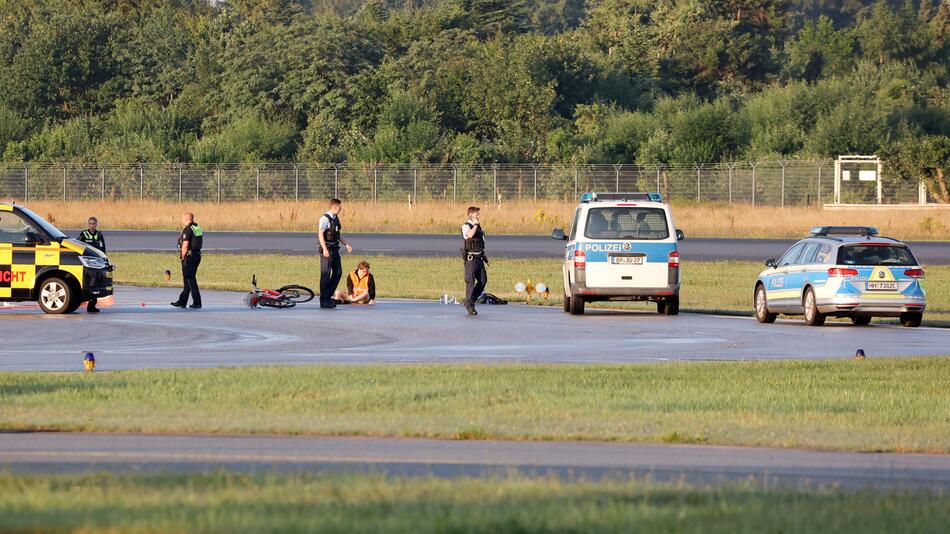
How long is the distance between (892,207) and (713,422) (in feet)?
164

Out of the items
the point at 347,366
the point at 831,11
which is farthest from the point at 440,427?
the point at 831,11

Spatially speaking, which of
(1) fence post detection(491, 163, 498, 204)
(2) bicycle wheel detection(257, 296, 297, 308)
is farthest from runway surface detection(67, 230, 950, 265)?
(2) bicycle wheel detection(257, 296, 297, 308)

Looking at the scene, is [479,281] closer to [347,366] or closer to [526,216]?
[347,366]

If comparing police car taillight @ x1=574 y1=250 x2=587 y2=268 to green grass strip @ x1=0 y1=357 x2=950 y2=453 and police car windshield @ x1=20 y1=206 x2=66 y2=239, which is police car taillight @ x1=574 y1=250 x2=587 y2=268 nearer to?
green grass strip @ x1=0 y1=357 x2=950 y2=453

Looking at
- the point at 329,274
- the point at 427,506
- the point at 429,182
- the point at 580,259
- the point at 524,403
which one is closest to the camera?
the point at 427,506

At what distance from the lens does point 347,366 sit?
1670 centimetres

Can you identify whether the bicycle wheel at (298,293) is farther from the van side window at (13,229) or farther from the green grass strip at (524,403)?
the green grass strip at (524,403)

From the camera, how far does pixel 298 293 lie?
2822 cm

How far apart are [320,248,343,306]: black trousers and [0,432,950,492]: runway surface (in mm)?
14008

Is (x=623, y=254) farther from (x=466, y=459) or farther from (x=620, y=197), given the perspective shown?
(x=466, y=459)

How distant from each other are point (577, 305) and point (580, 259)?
93 centimetres

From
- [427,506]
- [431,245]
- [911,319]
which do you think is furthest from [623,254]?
[431,245]

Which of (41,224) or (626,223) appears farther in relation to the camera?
(626,223)

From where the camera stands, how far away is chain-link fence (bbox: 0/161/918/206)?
206 ft
